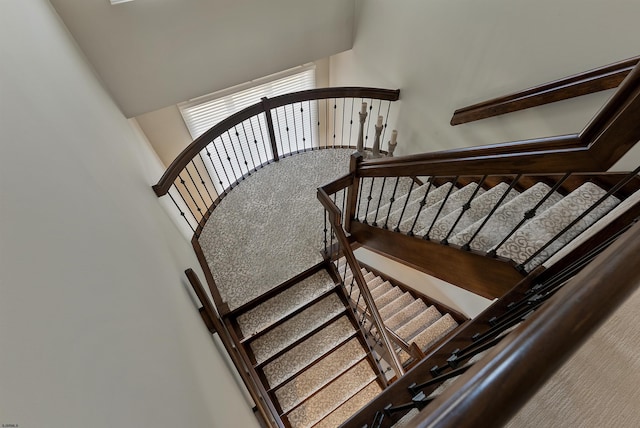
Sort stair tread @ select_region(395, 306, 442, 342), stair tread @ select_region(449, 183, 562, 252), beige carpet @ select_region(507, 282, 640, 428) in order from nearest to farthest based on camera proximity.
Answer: beige carpet @ select_region(507, 282, 640, 428)
stair tread @ select_region(449, 183, 562, 252)
stair tread @ select_region(395, 306, 442, 342)

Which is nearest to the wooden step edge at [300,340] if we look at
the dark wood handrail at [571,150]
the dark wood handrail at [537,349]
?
the dark wood handrail at [571,150]

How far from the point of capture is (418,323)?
12.5ft

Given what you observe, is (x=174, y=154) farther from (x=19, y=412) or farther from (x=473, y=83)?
(x=19, y=412)

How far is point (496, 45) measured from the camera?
2293mm

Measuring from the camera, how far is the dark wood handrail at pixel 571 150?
917mm

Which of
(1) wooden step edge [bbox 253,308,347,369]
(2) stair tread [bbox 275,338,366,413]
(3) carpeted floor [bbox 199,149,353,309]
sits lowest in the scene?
(2) stair tread [bbox 275,338,366,413]

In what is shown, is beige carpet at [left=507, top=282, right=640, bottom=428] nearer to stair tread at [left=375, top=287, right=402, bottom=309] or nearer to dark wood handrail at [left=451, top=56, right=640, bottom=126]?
dark wood handrail at [left=451, top=56, right=640, bottom=126]

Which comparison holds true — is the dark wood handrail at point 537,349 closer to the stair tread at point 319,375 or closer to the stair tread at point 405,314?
the stair tread at point 319,375

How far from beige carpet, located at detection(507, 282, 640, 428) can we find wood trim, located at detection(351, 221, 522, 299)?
0.73 m

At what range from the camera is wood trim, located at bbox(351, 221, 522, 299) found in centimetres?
163

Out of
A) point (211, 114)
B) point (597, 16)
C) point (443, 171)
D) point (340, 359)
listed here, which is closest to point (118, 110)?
point (211, 114)

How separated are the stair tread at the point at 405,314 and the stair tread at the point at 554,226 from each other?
2446 mm

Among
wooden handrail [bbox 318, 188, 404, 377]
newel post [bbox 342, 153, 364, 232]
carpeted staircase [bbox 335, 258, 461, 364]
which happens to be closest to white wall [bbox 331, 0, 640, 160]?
newel post [bbox 342, 153, 364, 232]

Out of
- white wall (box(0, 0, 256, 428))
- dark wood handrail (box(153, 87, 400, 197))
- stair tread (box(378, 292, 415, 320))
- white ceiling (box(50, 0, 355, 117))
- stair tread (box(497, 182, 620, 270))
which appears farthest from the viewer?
stair tread (box(378, 292, 415, 320))
